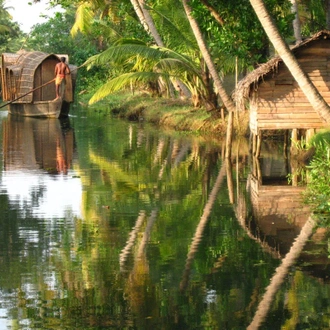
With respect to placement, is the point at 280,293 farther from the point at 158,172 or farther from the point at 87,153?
the point at 87,153

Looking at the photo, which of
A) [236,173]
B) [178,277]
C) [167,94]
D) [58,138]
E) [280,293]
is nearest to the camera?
[280,293]

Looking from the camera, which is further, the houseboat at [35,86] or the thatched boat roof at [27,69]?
the thatched boat roof at [27,69]

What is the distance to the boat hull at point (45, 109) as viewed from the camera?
3756 cm

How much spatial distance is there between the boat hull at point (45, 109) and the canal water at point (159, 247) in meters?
16.7

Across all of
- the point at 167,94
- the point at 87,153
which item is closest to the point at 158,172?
the point at 87,153

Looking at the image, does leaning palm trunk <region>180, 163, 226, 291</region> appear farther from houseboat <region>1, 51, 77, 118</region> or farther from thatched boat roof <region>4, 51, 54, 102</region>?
thatched boat roof <region>4, 51, 54, 102</region>

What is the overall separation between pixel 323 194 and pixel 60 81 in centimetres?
2302

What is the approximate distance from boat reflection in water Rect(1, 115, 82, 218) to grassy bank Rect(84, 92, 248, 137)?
3.51 m

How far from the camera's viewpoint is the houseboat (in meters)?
37.5

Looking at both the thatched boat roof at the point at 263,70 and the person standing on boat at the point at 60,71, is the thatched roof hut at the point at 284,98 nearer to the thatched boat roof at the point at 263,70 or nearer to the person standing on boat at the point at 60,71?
the thatched boat roof at the point at 263,70

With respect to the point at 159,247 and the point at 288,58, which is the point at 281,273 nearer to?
the point at 159,247

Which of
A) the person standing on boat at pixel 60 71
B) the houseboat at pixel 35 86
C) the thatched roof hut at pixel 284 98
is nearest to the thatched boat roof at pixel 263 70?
the thatched roof hut at pixel 284 98

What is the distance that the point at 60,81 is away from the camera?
35.0m

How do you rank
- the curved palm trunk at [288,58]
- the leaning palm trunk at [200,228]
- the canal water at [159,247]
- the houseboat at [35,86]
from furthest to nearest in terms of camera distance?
the houseboat at [35,86], the curved palm trunk at [288,58], the leaning palm trunk at [200,228], the canal water at [159,247]
